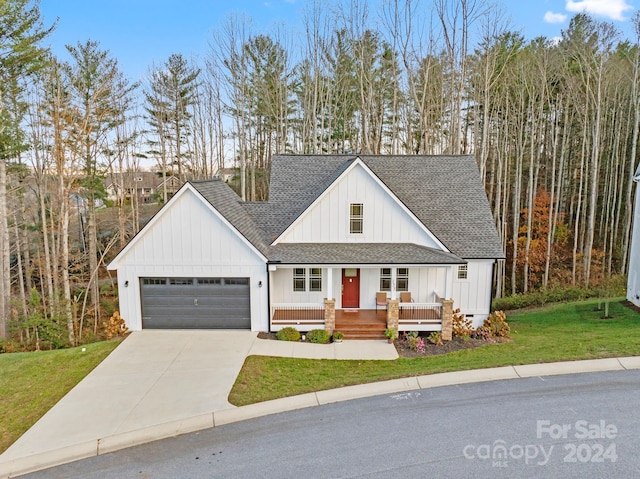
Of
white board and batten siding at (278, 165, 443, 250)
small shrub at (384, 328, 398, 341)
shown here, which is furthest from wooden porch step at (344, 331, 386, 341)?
white board and batten siding at (278, 165, 443, 250)

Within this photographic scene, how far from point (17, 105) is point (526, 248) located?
28.3 metres

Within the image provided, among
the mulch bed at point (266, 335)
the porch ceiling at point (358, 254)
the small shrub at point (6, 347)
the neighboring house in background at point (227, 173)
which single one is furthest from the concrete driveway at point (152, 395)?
the neighboring house in background at point (227, 173)

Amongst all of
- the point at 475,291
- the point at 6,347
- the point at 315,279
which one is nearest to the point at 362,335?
the point at 315,279

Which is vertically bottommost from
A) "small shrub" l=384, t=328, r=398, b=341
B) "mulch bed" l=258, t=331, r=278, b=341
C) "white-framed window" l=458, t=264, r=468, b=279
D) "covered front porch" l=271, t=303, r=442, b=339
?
"mulch bed" l=258, t=331, r=278, b=341

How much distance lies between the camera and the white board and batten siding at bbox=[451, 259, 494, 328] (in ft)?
47.3

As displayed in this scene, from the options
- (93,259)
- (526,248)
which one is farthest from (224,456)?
(526,248)

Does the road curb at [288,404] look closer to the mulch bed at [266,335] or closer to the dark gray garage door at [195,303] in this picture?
the mulch bed at [266,335]

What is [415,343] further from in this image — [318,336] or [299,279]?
[299,279]

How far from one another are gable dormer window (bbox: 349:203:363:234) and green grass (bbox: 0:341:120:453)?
8.73 metres

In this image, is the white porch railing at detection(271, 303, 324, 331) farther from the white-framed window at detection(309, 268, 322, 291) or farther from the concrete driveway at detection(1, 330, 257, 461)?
the white-framed window at detection(309, 268, 322, 291)

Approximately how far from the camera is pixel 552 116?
2734 centimetres

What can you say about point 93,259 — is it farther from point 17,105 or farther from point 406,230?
point 406,230

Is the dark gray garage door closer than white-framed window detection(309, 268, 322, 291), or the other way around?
the dark gray garage door

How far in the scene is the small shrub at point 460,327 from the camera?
507 inches
